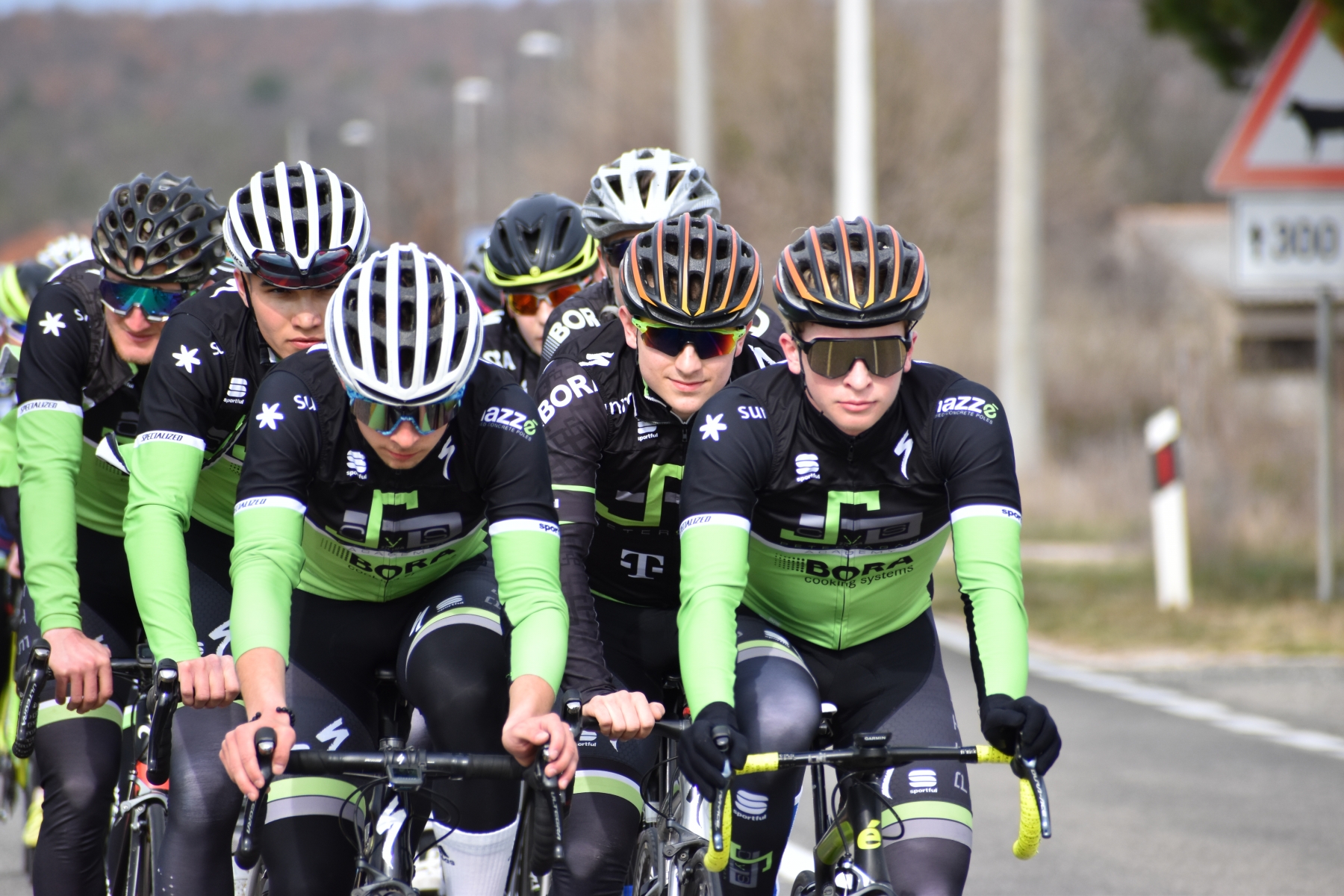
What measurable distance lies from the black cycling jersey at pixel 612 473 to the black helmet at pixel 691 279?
0.87ft

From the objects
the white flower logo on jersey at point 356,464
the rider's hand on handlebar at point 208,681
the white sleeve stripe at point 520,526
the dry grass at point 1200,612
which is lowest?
the dry grass at point 1200,612

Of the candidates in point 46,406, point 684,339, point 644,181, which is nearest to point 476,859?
point 684,339

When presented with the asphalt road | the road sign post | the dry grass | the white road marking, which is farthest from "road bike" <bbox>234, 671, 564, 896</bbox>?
the dry grass

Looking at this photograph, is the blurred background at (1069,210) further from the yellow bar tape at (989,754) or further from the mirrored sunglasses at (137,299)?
the mirrored sunglasses at (137,299)

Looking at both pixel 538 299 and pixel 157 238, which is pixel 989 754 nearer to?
pixel 157 238

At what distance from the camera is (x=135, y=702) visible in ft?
17.6

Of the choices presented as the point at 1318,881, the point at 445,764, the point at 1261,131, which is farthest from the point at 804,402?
the point at 1261,131

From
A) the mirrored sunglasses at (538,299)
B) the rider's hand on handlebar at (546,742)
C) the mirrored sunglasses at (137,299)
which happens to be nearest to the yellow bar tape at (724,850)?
the rider's hand on handlebar at (546,742)

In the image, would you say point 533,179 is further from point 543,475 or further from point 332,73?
point 332,73

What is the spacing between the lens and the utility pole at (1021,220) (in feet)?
63.5

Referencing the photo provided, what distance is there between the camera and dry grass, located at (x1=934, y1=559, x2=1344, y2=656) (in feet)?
39.3

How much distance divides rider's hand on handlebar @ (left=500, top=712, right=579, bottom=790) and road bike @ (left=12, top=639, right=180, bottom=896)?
2.88 feet

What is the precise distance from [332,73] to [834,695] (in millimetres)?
146000

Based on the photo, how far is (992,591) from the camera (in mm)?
4254
